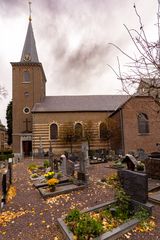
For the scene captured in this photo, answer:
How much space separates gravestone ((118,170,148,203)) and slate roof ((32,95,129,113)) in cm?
2677

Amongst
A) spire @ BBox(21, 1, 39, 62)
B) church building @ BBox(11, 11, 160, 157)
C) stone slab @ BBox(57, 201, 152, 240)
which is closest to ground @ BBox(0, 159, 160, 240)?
stone slab @ BBox(57, 201, 152, 240)

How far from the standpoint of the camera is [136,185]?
5812 millimetres

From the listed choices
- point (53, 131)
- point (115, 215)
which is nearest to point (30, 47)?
point (53, 131)

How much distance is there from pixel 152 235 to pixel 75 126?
28520mm

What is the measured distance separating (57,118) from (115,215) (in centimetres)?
2774

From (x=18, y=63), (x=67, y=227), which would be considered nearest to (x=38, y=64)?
(x=18, y=63)

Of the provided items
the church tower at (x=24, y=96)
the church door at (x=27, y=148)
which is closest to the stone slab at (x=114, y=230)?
the church tower at (x=24, y=96)

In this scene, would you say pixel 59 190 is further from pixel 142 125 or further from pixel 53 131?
pixel 53 131

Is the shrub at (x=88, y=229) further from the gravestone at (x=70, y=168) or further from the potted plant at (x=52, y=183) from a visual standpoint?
the gravestone at (x=70, y=168)

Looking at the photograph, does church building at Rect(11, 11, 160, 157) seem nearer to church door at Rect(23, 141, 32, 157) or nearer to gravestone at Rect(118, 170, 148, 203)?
church door at Rect(23, 141, 32, 157)

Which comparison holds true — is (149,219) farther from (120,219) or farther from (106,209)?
(106,209)

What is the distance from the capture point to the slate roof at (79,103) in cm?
3338

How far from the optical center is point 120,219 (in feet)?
17.7

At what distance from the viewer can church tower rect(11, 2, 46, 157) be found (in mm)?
33375
